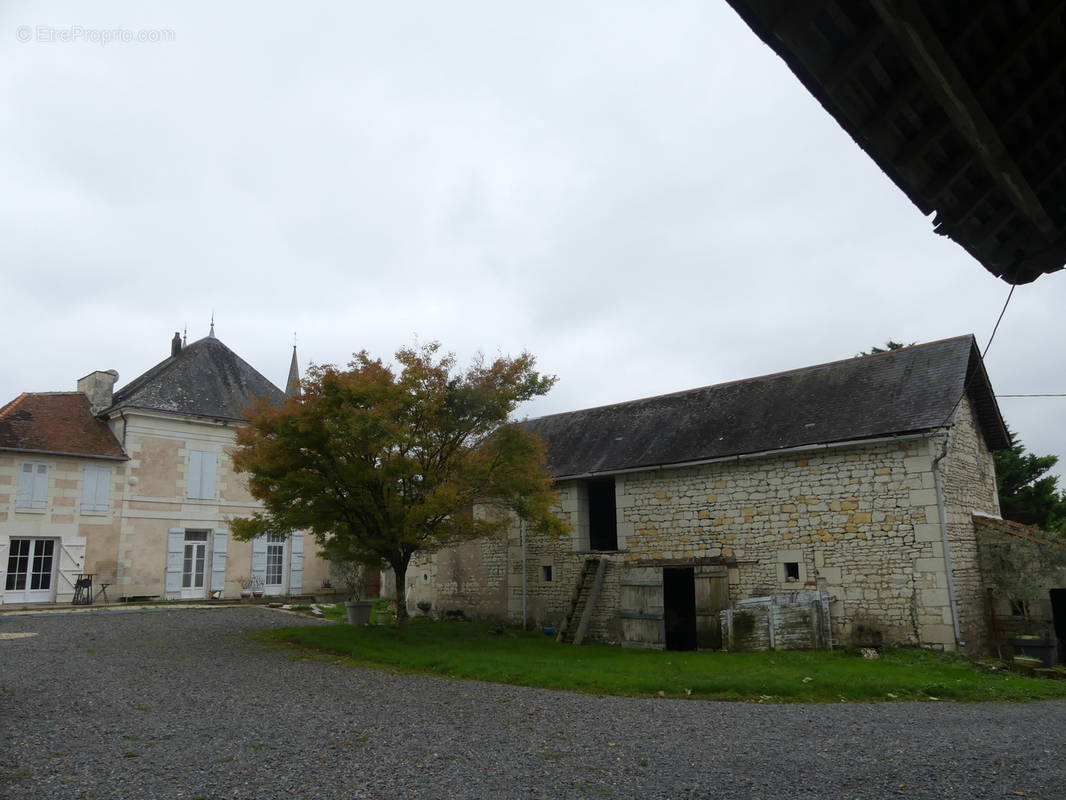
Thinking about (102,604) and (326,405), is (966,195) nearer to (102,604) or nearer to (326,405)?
(326,405)

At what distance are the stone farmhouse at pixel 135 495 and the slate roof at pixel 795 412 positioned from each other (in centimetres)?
818

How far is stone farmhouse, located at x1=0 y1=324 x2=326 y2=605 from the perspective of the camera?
58.1ft

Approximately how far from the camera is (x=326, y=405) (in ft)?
38.7

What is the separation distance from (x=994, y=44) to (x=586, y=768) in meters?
4.93

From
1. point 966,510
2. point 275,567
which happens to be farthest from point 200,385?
point 966,510

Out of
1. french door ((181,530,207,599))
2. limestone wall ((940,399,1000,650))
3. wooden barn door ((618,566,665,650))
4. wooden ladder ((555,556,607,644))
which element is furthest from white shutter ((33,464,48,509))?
limestone wall ((940,399,1000,650))

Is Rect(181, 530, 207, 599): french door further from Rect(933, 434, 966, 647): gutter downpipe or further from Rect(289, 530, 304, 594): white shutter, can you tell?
Rect(933, 434, 966, 647): gutter downpipe

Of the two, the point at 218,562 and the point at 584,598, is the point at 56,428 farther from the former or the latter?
the point at 584,598

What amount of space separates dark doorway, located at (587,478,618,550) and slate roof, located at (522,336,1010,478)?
4.20 feet

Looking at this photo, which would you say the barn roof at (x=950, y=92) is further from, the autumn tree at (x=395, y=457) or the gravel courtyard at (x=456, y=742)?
the autumn tree at (x=395, y=457)

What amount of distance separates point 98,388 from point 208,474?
389cm

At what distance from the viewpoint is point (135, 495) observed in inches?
758

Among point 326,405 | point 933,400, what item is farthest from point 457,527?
point 933,400

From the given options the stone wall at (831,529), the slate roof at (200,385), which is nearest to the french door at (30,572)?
the slate roof at (200,385)
